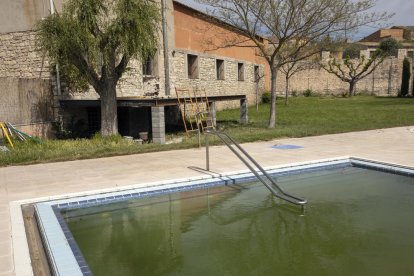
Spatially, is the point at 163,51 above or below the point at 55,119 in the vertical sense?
above

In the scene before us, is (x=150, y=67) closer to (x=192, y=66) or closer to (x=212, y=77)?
(x=192, y=66)

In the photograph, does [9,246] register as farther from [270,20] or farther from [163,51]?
[163,51]

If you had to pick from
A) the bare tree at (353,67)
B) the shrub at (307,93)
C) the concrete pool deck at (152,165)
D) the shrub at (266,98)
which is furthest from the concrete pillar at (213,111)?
the shrub at (307,93)

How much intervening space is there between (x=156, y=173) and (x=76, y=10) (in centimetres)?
556

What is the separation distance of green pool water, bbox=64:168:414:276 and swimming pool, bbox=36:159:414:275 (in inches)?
0.5

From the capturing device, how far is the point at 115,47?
416 inches

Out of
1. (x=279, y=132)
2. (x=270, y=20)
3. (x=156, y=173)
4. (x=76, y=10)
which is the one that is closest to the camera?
(x=156, y=173)

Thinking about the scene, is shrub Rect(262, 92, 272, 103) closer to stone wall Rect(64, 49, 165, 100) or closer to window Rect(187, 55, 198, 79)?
window Rect(187, 55, 198, 79)

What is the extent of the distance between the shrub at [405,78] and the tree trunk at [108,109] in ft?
94.1

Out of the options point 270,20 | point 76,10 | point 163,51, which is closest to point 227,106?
point 163,51

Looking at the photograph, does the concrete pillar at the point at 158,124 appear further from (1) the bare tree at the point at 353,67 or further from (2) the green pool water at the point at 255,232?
(1) the bare tree at the point at 353,67

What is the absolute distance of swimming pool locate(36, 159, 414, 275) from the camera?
4.00 m

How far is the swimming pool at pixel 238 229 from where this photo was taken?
4.00 m

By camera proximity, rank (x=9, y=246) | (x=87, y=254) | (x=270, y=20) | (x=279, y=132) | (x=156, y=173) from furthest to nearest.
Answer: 1. (x=270, y=20)
2. (x=279, y=132)
3. (x=156, y=173)
4. (x=87, y=254)
5. (x=9, y=246)
